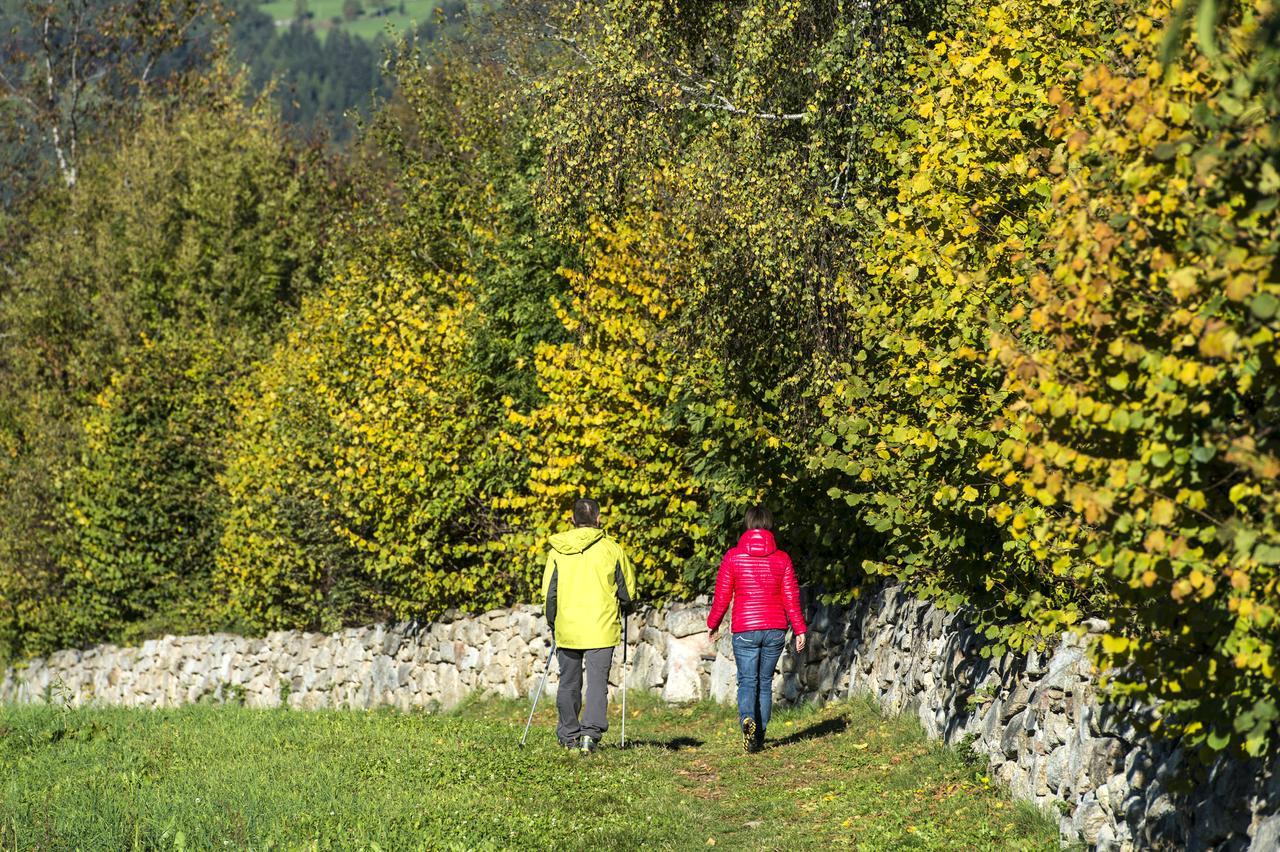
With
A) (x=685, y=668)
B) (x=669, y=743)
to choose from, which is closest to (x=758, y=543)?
→ (x=669, y=743)

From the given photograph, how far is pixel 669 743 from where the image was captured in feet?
44.2

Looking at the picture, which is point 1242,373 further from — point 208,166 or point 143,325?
point 208,166

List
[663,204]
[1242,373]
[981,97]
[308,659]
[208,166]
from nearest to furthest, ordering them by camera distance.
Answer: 1. [1242,373]
2. [981,97]
3. [663,204]
4. [308,659]
5. [208,166]

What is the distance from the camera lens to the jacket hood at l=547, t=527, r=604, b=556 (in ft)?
38.6

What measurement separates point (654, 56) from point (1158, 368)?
1112 cm

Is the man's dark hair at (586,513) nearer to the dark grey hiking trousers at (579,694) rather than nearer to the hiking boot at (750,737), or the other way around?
the dark grey hiking trousers at (579,694)

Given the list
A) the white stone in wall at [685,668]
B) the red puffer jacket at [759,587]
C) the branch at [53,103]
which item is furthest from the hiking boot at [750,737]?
the branch at [53,103]

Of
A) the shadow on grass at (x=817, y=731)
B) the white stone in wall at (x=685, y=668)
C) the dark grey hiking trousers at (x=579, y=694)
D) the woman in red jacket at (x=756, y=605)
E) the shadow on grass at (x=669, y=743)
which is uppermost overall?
the woman in red jacket at (x=756, y=605)

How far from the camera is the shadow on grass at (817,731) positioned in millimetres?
12727

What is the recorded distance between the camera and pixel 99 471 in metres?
30.0

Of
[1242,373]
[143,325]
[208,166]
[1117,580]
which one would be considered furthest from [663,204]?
[208,166]

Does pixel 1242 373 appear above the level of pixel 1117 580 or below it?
above

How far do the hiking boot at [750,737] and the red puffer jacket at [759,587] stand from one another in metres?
0.79

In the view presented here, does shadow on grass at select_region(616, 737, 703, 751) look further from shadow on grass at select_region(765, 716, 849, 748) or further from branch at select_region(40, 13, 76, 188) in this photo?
branch at select_region(40, 13, 76, 188)
